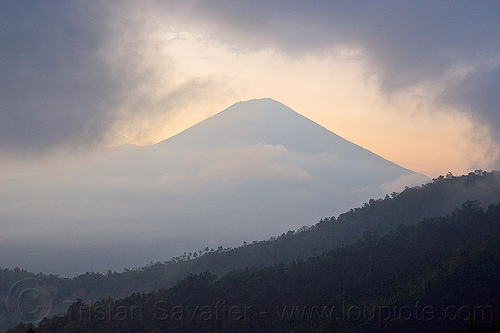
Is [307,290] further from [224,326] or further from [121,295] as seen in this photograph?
[121,295]

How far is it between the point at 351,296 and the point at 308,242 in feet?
100

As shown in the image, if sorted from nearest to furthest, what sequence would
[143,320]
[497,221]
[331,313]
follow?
1. [331,313]
2. [143,320]
3. [497,221]

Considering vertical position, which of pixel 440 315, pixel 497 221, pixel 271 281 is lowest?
pixel 440 315

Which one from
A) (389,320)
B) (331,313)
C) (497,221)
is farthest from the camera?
(497,221)

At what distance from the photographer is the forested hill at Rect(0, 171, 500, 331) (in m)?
74.5

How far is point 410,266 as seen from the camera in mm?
50875

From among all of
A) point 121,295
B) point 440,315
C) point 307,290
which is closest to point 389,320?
point 440,315

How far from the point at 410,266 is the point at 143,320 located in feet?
92.4
